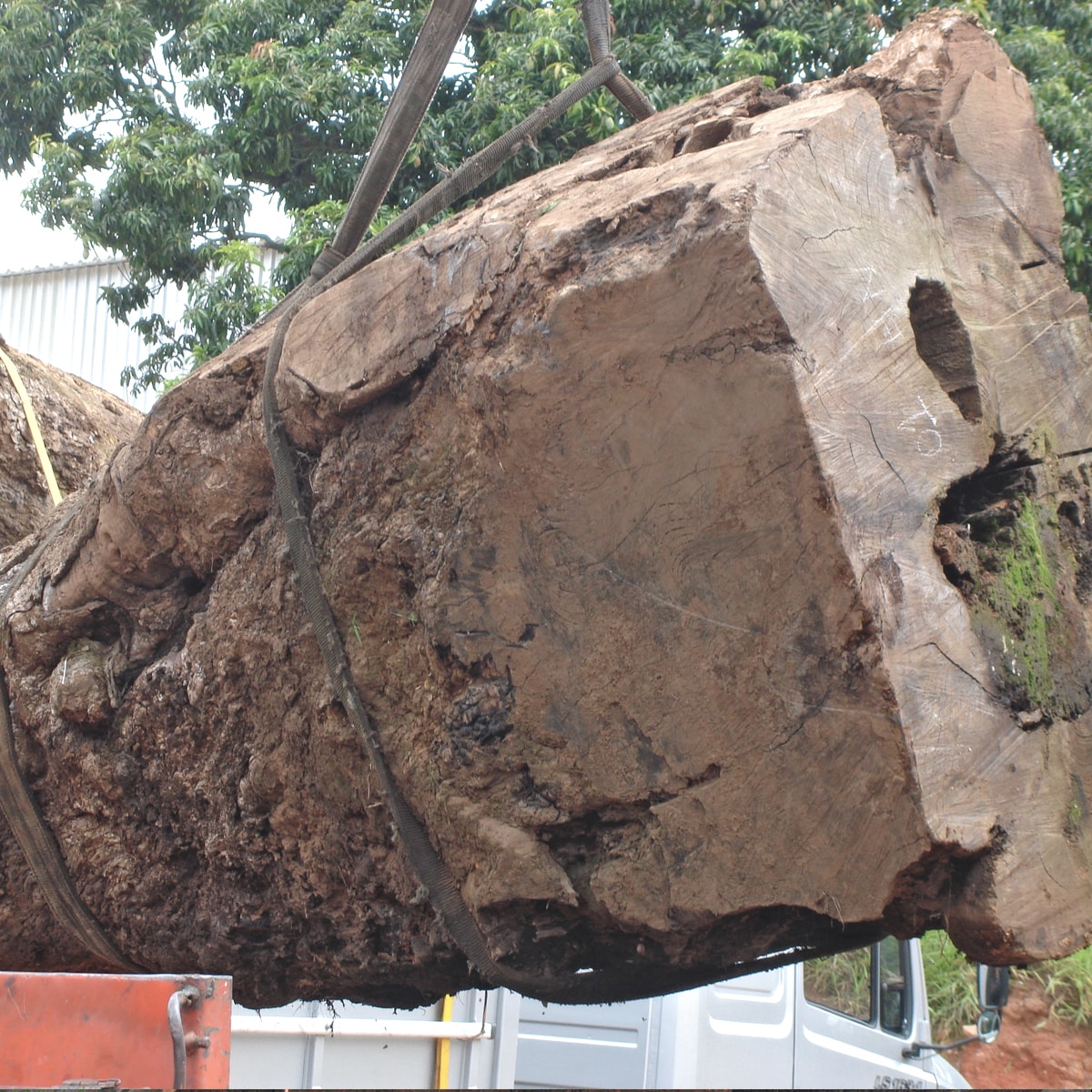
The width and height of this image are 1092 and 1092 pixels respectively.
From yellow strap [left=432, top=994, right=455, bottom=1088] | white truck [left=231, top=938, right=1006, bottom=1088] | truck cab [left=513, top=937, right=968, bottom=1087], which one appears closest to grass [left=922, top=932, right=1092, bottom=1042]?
Result: white truck [left=231, top=938, right=1006, bottom=1088]

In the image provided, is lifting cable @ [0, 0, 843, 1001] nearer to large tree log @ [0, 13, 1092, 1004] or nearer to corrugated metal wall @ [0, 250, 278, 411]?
large tree log @ [0, 13, 1092, 1004]

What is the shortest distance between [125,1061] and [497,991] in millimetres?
2676

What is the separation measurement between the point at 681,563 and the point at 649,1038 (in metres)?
3.51

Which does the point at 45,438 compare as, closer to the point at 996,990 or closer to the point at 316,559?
the point at 316,559

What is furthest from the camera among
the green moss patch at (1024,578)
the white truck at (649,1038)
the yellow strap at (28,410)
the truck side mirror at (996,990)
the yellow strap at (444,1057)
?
the truck side mirror at (996,990)

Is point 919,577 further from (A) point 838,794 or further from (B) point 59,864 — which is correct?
(B) point 59,864

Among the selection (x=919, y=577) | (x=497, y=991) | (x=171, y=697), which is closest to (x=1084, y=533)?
(x=919, y=577)

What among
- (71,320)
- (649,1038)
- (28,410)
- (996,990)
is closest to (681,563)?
(28,410)

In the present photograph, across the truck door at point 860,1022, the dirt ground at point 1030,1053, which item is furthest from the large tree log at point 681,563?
the dirt ground at point 1030,1053

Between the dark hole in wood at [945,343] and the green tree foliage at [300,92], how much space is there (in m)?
3.53

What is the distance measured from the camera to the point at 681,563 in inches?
49.7

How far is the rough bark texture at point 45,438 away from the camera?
304cm

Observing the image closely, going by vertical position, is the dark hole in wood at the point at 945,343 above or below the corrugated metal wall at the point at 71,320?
below

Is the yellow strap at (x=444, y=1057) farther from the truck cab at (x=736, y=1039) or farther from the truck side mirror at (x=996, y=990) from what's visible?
the truck side mirror at (x=996, y=990)
